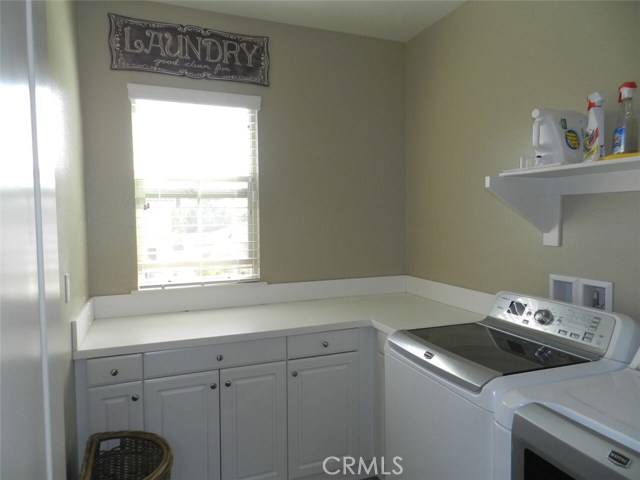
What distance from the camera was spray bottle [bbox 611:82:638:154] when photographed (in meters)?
1.38

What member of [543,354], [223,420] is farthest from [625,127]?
[223,420]

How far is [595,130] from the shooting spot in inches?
56.1

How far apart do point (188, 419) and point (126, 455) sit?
26cm

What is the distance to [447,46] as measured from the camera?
2.40 metres

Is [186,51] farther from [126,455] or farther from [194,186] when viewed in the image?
[126,455]

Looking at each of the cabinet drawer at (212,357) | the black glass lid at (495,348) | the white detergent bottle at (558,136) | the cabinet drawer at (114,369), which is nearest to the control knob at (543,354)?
the black glass lid at (495,348)

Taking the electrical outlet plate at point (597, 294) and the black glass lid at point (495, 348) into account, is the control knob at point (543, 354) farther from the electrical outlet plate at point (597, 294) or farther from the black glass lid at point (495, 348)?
the electrical outlet plate at point (597, 294)

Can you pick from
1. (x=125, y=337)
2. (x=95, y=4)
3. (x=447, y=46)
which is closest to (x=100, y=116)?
(x=95, y=4)

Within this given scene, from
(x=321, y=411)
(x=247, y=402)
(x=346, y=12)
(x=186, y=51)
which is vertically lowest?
(x=321, y=411)

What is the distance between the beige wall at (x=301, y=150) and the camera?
2201 millimetres

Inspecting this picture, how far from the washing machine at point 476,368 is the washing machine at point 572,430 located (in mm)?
49

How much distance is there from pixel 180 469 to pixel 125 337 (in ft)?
2.03

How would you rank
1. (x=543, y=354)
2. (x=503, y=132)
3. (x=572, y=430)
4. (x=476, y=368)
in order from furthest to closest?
1. (x=503, y=132)
2. (x=543, y=354)
3. (x=476, y=368)
4. (x=572, y=430)

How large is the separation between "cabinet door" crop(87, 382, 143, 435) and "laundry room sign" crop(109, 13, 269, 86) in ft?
5.23
